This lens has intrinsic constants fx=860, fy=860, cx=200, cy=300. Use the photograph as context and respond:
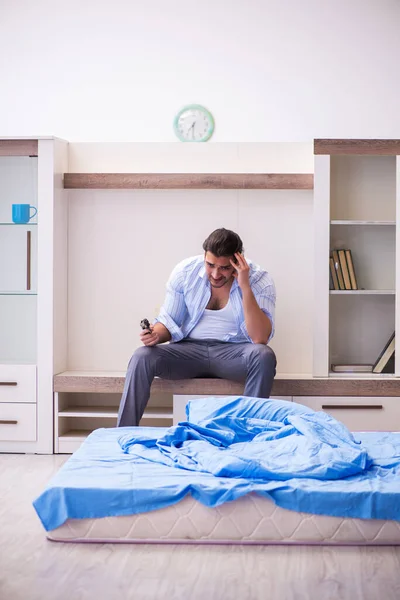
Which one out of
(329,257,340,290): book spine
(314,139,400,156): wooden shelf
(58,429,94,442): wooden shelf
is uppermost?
(314,139,400,156): wooden shelf

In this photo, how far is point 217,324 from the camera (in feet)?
14.5

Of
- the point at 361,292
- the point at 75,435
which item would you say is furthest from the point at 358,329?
the point at 75,435

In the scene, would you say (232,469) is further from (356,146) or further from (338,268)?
(356,146)

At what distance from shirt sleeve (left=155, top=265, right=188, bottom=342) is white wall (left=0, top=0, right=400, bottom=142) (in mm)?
1047

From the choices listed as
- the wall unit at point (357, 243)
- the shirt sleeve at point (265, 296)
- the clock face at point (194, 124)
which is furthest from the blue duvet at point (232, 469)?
the clock face at point (194, 124)

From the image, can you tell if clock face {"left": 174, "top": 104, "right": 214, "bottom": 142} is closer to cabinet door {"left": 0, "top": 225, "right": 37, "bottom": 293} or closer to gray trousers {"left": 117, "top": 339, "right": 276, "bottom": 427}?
cabinet door {"left": 0, "top": 225, "right": 37, "bottom": 293}

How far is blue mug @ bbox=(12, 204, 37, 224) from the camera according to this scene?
4574 millimetres

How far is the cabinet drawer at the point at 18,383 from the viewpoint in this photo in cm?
448

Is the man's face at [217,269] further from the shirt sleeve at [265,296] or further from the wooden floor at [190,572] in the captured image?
the wooden floor at [190,572]

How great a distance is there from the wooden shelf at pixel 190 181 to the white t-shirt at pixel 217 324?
70 cm

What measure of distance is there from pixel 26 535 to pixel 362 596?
1.15 metres

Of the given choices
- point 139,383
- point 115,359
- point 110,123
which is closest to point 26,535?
point 139,383

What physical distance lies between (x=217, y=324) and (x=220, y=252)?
0.42 m

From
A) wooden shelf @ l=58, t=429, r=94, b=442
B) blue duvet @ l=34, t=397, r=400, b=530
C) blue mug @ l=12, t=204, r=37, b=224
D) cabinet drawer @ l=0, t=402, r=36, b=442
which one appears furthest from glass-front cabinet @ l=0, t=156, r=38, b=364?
blue duvet @ l=34, t=397, r=400, b=530
